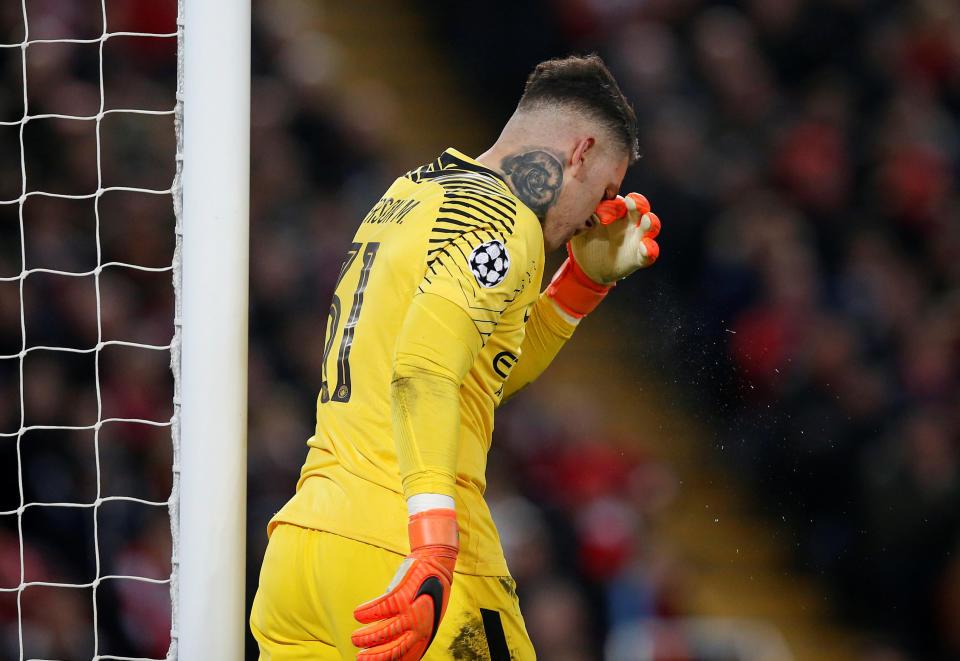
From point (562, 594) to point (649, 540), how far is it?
0.31m

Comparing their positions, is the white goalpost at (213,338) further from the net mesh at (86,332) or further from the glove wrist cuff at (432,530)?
the net mesh at (86,332)

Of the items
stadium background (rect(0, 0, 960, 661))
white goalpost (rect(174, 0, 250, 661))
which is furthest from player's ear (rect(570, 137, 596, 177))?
stadium background (rect(0, 0, 960, 661))

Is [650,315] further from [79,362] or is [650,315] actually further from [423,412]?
[423,412]

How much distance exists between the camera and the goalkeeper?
120 centimetres

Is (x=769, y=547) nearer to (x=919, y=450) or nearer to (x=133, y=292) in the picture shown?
(x=919, y=450)

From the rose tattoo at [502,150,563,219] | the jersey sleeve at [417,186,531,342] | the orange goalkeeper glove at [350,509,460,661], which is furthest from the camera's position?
the rose tattoo at [502,150,563,219]

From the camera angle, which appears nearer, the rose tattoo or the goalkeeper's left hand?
the rose tattoo

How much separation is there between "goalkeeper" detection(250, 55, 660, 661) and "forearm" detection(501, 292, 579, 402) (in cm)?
30

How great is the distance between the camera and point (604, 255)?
187 cm

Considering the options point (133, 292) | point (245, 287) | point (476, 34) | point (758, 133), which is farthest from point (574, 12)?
point (245, 287)

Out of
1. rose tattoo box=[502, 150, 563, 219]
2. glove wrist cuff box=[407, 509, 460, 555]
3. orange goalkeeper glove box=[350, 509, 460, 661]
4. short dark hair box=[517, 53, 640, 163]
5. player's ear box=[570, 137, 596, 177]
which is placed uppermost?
short dark hair box=[517, 53, 640, 163]

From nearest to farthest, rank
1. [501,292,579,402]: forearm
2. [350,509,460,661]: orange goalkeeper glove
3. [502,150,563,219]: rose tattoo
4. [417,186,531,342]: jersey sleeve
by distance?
[350,509,460,661]: orange goalkeeper glove, [417,186,531,342]: jersey sleeve, [502,150,563,219]: rose tattoo, [501,292,579,402]: forearm

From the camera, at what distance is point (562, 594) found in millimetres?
2807

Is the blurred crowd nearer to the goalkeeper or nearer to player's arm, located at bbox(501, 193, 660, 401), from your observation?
player's arm, located at bbox(501, 193, 660, 401)
